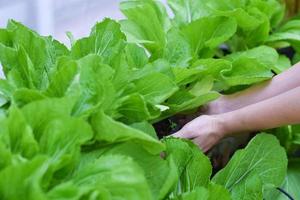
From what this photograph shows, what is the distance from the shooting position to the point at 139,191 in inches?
18.4

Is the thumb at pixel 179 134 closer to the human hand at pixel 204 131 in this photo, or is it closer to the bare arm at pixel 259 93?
the human hand at pixel 204 131

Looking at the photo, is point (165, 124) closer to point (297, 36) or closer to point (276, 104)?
point (276, 104)

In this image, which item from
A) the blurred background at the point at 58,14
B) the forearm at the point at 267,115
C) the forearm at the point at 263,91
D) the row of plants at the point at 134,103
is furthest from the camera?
the blurred background at the point at 58,14

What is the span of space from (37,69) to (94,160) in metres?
0.17

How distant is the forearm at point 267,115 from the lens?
2.29 feet

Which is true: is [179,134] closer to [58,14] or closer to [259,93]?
[259,93]

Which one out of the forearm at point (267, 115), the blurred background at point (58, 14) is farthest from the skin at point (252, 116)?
the blurred background at point (58, 14)

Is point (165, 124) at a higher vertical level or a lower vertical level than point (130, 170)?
lower

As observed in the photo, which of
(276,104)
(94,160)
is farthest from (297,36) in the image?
(94,160)

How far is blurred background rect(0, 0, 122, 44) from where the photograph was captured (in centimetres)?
105

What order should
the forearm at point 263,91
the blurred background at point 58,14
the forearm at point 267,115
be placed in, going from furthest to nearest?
the blurred background at point 58,14 → the forearm at point 263,91 → the forearm at point 267,115

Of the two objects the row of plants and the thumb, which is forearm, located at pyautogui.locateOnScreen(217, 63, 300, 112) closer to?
the row of plants

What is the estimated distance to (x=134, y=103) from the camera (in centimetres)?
61

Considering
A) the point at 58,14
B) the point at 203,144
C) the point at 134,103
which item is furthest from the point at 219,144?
the point at 58,14
